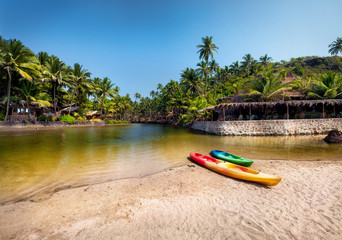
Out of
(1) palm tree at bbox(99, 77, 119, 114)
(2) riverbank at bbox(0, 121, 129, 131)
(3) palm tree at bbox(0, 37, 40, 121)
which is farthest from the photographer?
(1) palm tree at bbox(99, 77, 119, 114)

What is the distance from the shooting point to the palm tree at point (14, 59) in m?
22.6

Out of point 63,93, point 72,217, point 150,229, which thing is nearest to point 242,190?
point 150,229

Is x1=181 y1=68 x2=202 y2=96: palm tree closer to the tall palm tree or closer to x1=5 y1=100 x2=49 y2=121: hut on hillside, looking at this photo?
the tall palm tree

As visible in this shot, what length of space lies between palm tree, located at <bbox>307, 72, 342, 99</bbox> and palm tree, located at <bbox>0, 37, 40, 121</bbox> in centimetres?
4467

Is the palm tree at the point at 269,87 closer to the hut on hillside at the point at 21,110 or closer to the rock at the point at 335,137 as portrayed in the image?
the rock at the point at 335,137

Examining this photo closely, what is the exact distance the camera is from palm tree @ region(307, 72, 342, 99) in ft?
65.7

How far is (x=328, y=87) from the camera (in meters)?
20.5

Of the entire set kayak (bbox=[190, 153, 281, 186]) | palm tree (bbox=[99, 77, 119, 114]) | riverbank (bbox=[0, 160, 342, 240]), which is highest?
palm tree (bbox=[99, 77, 119, 114])

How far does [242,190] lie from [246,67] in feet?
213

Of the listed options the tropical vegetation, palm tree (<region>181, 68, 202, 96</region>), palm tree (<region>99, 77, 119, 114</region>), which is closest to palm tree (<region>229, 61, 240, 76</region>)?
the tropical vegetation

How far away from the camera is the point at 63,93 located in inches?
1563

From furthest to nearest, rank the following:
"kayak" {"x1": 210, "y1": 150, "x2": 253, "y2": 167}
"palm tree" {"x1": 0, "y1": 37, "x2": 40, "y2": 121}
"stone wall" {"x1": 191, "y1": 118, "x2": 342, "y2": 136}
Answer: "palm tree" {"x1": 0, "y1": 37, "x2": 40, "y2": 121} → "stone wall" {"x1": 191, "y1": 118, "x2": 342, "y2": 136} → "kayak" {"x1": 210, "y1": 150, "x2": 253, "y2": 167}

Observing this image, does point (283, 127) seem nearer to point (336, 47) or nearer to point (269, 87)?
point (269, 87)

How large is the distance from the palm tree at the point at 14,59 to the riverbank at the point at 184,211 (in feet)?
97.7
